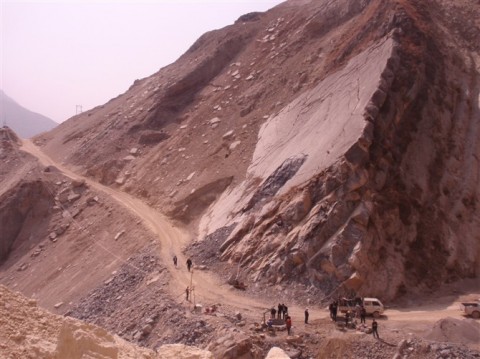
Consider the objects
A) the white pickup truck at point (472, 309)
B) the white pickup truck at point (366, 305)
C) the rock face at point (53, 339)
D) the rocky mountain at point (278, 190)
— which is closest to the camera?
the rock face at point (53, 339)

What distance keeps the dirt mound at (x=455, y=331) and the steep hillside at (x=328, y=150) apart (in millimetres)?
4464

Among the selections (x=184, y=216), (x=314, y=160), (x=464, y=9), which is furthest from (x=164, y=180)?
(x=464, y=9)

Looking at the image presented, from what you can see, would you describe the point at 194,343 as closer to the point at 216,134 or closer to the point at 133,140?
the point at 216,134

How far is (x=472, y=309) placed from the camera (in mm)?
20906

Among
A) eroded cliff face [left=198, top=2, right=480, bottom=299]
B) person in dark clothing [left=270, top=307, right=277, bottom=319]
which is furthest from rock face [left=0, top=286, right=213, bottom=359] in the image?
eroded cliff face [left=198, top=2, right=480, bottom=299]

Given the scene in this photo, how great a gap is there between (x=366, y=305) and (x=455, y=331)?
361 cm

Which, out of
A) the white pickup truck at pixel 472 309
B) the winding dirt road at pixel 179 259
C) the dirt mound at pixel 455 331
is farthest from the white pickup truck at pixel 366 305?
the winding dirt road at pixel 179 259

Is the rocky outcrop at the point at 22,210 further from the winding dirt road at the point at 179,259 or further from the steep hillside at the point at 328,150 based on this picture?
the steep hillside at the point at 328,150

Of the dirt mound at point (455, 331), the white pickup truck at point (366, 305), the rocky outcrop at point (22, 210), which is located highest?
the rocky outcrop at point (22, 210)

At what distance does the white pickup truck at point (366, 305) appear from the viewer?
2095 cm

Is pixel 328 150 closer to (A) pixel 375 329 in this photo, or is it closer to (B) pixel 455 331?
(A) pixel 375 329

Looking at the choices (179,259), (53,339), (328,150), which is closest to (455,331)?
(328,150)

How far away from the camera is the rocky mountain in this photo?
2358cm

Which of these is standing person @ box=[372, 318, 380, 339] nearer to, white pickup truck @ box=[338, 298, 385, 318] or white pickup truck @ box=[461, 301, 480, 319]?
white pickup truck @ box=[338, 298, 385, 318]
